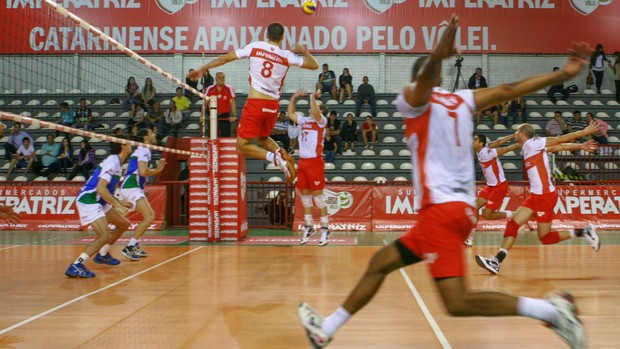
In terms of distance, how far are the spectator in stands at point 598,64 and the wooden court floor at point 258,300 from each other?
13181 mm

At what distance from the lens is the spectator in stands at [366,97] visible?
1952cm

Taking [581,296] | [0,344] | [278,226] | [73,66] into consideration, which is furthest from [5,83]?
[581,296]

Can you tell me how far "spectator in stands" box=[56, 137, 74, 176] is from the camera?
54.6ft

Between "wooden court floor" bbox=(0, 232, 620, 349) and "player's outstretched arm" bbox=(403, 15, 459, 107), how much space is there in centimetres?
191

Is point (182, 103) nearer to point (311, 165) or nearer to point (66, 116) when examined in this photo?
point (66, 116)

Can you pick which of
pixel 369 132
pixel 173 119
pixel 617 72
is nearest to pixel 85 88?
pixel 173 119

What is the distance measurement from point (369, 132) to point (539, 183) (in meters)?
10.9

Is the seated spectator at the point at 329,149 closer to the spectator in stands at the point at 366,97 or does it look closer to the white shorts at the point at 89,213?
the spectator in stands at the point at 366,97

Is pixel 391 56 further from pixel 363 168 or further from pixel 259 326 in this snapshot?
pixel 259 326

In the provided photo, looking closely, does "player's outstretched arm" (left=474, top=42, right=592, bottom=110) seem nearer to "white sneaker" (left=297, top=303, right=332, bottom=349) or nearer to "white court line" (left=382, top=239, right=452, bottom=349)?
"white sneaker" (left=297, top=303, right=332, bottom=349)

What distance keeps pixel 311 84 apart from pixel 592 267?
15.0 metres

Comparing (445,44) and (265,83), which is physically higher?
(265,83)

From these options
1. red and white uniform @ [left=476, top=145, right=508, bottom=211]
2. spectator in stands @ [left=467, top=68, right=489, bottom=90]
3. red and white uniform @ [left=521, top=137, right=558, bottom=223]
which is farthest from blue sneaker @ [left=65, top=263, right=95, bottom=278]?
spectator in stands @ [left=467, top=68, right=489, bottom=90]

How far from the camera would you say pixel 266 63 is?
23.2ft
